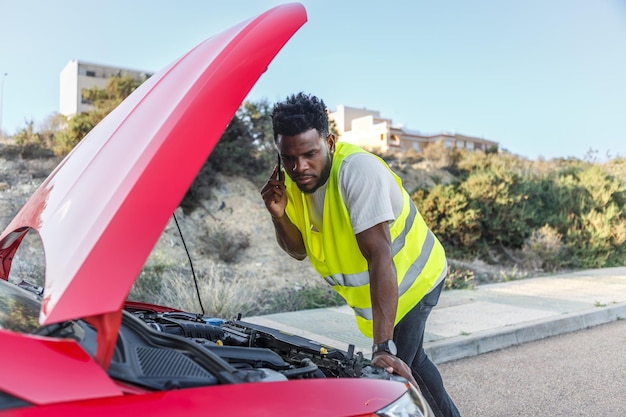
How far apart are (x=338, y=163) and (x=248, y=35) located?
1065mm

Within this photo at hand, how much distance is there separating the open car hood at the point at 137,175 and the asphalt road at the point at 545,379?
3.35 meters

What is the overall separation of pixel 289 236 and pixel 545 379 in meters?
3.15

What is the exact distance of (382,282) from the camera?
7.83 feet

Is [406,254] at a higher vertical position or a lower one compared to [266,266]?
higher

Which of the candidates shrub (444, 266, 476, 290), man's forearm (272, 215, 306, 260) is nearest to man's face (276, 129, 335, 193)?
man's forearm (272, 215, 306, 260)

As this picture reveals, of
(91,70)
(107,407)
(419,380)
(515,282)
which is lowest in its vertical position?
(515,282)

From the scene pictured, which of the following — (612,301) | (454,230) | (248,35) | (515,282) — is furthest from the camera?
(454,230)

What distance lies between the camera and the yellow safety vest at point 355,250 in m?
2.68

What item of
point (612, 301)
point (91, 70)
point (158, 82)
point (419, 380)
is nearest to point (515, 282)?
point (612, 301)

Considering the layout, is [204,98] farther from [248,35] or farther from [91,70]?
[91,70]

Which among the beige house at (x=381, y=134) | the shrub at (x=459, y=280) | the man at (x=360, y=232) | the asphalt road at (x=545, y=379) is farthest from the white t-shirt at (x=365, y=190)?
the beige house at (x=381, y=134)

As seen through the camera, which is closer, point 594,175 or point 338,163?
point 338,163

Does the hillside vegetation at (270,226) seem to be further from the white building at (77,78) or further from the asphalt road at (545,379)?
the white building at (77,78)

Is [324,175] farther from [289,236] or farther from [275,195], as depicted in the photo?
[289,236]
